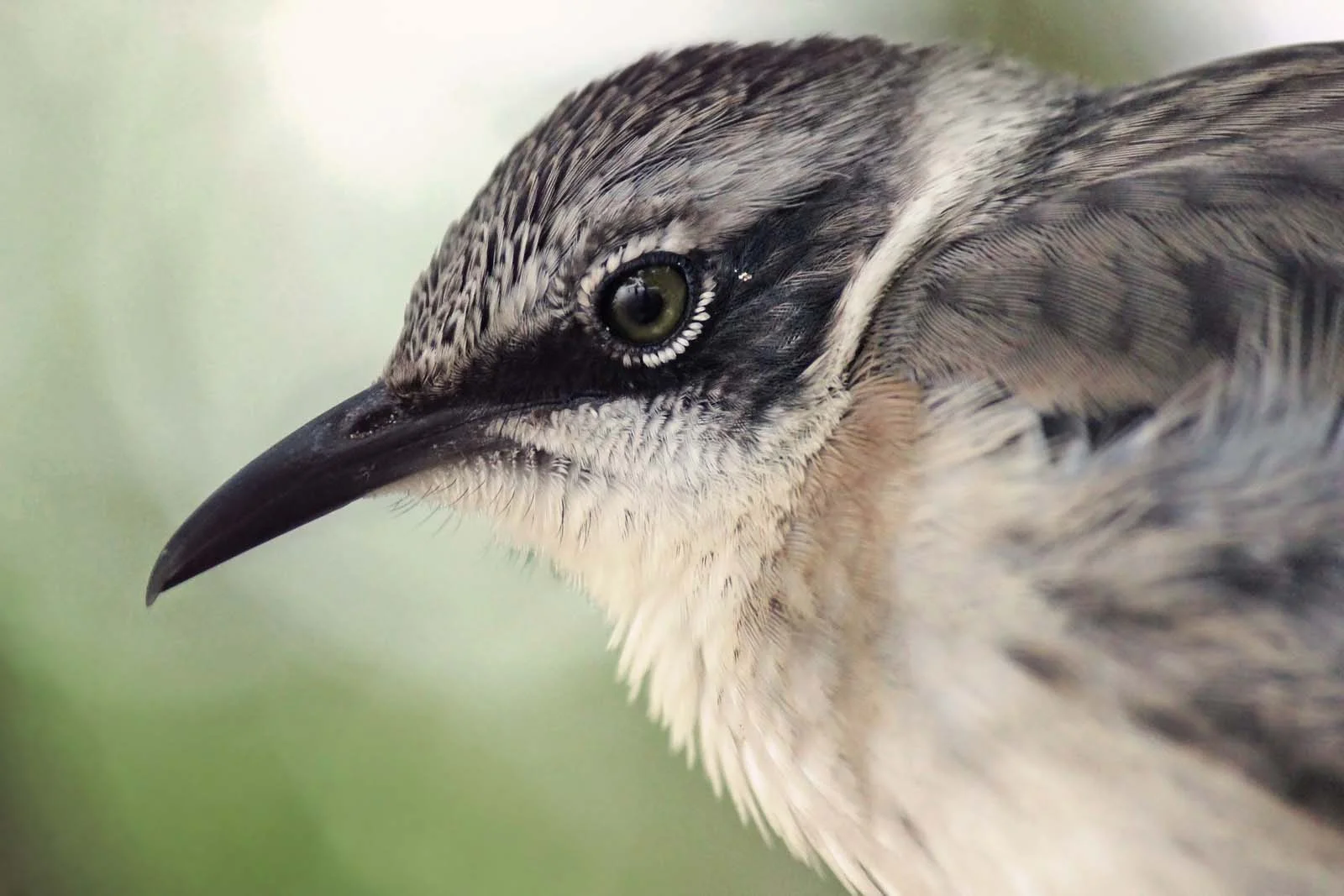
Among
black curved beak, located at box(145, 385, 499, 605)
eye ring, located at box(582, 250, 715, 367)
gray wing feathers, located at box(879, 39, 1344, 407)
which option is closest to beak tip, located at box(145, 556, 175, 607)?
black curved beak, located at box(145, 385, 499, 605)

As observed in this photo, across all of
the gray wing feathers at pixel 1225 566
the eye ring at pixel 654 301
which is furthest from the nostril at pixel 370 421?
the gray wing feathers at pixel 1225 566

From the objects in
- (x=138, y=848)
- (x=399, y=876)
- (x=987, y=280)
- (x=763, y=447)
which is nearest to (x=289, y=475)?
(x=763, y=447)

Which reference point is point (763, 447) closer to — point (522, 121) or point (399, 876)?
point (522, 121)

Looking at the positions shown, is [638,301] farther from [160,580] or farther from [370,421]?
[160,580]

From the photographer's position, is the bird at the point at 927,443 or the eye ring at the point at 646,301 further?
the eye ring at the point at 646,301

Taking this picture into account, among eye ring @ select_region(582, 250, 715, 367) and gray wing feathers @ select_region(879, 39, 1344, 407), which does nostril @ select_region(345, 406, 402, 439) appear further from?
gray wing feathers @ select_region(879, 39, 1344, 407)

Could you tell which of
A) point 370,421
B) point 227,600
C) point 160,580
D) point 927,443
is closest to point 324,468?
point 370,421

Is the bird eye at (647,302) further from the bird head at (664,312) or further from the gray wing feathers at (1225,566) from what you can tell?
the gray wing feathers at (1225,566)
